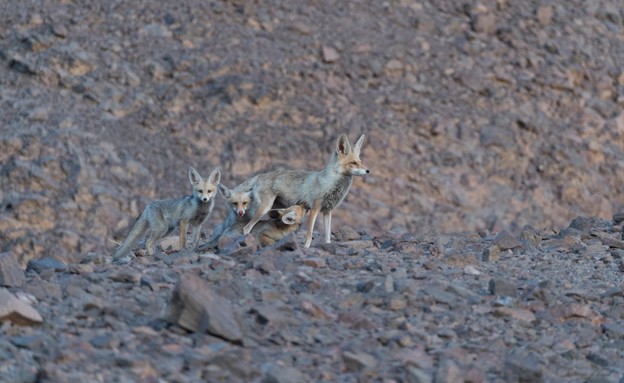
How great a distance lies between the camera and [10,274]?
938 cm

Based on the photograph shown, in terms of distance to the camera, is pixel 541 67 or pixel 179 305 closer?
pixel 179 305

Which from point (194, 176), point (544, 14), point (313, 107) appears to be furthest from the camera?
point (544, 14)

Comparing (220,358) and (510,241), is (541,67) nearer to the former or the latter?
(510,241)

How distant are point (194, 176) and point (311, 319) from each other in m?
6.66

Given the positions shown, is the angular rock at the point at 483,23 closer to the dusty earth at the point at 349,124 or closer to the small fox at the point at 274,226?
Result: the dusty earth at the point at 349,124

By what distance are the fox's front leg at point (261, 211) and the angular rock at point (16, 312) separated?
18.6 ft

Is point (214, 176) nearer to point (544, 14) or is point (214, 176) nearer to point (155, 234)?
point (155, 234)

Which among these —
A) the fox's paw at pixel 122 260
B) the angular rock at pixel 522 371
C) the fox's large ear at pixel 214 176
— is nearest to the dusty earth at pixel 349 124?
the fox's paw at pixel 122 260

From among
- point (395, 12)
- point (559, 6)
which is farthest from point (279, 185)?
point (559, 6)

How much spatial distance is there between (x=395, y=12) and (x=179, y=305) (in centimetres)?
1764

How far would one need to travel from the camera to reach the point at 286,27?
2389cm

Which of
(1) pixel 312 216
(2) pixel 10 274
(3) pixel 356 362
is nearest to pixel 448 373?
(3) pixel 356 362

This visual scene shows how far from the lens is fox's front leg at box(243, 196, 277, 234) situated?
1382 centimetres

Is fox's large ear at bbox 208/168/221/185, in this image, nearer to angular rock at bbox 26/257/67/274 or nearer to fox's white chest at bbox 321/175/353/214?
fox's white chest at bbox 321/175/353/214
